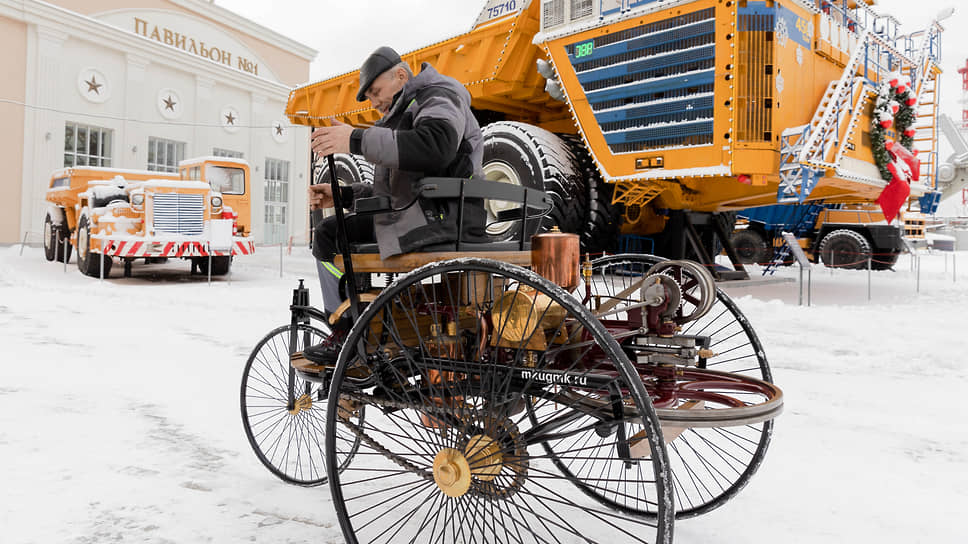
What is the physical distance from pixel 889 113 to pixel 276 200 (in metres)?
23.1

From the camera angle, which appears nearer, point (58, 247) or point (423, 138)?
point (423, 138)

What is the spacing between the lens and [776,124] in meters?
5.81

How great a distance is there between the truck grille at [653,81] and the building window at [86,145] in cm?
1905

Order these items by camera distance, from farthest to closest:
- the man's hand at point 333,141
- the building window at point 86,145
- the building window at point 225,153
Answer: the building window at point 225,153 < the building window at point 86,145 < the man's hand at point 333,141

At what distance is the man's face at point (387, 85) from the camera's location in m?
2.47

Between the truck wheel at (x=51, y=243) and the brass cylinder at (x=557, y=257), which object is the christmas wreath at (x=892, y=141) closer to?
the brass cylinder at (x=557, y=257)

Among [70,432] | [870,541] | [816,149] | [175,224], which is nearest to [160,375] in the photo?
[70,432]

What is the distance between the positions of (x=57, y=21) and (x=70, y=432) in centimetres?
2102

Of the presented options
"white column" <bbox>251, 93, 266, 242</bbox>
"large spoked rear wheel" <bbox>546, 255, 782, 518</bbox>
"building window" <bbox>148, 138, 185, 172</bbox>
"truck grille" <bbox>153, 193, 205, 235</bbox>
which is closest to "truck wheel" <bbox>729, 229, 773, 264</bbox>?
"truck grille" <bbox>153, 193, 205, 235</bbox>

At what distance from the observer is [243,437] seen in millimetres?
3186

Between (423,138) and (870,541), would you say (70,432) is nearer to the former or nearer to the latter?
(423,138)

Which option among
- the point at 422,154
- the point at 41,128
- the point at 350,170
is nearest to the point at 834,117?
the point at 422,154

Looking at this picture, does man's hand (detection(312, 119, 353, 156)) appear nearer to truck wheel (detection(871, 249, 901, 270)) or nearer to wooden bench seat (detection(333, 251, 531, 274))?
wooden bench seat (detection(333, 251, 531, 274))

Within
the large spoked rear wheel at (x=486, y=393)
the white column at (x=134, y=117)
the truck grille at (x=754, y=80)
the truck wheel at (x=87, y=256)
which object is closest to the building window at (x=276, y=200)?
the white column at (x=134, y=117)
